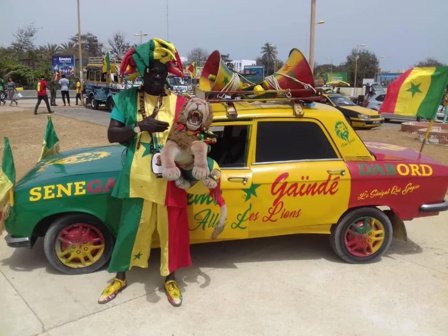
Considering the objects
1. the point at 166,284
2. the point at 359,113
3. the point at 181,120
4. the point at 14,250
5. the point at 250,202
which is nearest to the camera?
the point at 181,120

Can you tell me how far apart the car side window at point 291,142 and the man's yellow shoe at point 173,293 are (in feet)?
4.33

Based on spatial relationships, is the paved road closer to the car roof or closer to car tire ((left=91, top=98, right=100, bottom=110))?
the car roof

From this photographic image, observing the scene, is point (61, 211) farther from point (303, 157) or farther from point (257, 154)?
point (303, 157)

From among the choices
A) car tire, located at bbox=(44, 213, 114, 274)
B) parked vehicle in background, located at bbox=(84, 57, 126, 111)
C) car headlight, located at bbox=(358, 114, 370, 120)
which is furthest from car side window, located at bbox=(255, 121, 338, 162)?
parked vehicle in background, located at bbox=(84, 57, 126, 111)

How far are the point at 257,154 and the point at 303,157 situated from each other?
0.45 meters

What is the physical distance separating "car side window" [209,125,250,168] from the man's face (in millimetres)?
851

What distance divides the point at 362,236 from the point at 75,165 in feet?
9.55

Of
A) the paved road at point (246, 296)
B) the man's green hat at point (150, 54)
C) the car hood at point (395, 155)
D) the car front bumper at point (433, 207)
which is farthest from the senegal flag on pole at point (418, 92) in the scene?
the man's green hat at point (150, 54)

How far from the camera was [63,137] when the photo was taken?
11.4 metres

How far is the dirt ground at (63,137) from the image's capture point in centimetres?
917

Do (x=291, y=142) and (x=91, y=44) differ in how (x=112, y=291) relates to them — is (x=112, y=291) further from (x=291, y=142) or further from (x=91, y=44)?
(x=91, y=44)

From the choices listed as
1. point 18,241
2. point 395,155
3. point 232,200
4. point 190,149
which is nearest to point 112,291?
point 18,241

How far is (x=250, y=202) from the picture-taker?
359cm

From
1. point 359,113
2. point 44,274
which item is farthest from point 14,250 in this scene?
point 359,113
